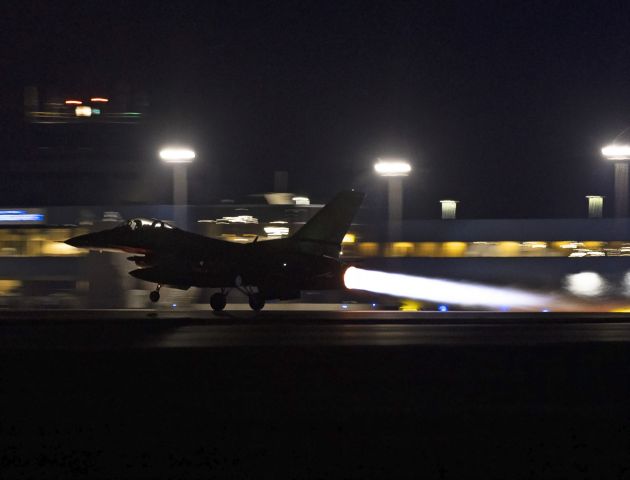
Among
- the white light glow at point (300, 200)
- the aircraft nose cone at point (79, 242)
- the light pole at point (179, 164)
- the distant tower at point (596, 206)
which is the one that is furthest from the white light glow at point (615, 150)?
the aircraft nose cone at point (79, 242)

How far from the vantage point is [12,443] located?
9.70 m

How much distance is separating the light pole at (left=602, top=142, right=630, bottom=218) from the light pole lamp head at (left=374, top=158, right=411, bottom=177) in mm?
10012

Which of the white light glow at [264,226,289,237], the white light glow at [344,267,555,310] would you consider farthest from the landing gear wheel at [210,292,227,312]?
the white light glow at [344,267,555,310]

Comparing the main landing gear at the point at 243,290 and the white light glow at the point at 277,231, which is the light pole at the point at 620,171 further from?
the main landing gear at the point at 243,290

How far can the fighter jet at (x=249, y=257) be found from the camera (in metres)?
28.2

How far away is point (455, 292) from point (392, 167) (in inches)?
316

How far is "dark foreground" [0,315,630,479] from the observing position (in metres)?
9.04

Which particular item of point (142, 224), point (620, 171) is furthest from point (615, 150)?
point (142, 224)

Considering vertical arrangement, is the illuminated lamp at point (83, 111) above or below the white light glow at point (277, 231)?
above

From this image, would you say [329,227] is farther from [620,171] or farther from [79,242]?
[620,171]

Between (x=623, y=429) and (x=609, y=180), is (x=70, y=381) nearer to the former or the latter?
(x=623, y=429)

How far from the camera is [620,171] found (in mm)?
41125

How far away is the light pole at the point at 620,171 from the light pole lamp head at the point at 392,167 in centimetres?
1001

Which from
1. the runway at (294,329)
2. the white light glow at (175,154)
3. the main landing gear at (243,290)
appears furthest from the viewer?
the white light glow at (175,154)
